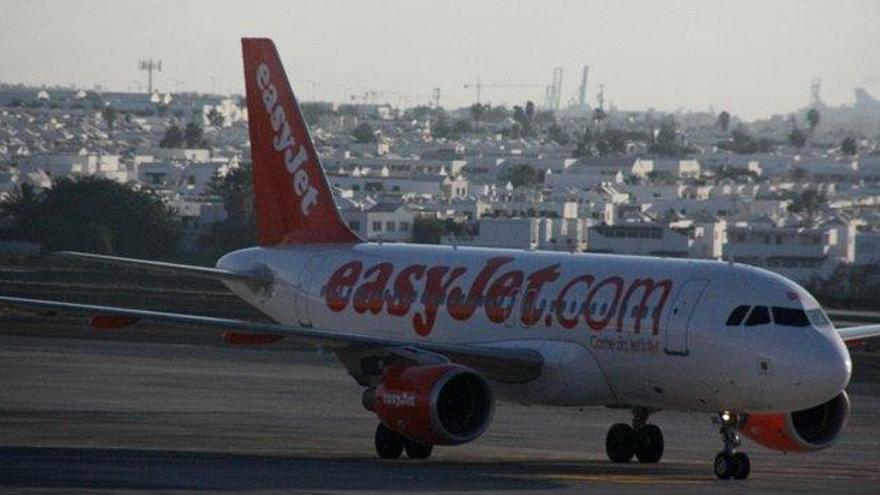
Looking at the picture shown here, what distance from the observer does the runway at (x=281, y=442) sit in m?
38.0

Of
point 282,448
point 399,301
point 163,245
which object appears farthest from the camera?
point 163,245

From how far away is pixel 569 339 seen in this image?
143ft

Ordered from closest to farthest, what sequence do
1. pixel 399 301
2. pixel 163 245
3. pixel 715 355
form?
pixel 715 355
pixel 399 301
pixel 163 245

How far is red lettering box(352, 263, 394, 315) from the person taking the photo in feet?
157

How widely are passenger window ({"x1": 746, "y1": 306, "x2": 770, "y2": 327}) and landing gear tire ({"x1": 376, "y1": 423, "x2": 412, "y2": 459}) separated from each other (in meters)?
6.75

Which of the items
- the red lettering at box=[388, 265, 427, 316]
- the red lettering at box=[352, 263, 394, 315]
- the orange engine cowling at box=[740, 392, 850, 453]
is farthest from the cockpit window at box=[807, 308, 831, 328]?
the red lettering at box=[352, 263, 394, 315]

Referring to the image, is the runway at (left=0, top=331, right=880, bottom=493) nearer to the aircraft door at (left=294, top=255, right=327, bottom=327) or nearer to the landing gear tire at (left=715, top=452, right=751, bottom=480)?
the landing gear tire at (left=715, top=452, right=751, bottom=480)

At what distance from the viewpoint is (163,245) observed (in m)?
125

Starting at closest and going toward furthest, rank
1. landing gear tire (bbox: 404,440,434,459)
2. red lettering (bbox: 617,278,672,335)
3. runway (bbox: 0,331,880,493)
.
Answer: runway (bbox: 0,331,880,493) → red lettering (bbox: 617,278,672,335) → landing gear tire (bbox: 404,440,434,459)

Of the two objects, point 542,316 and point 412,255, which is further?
point 412,255

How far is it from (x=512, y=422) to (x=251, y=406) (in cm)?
601

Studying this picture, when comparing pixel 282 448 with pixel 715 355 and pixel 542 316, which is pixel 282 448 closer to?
pixel 542 316

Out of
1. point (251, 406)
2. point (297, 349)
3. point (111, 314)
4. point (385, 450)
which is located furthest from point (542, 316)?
point (297, 349)

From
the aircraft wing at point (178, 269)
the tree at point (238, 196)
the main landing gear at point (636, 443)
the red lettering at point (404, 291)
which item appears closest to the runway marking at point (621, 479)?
the main landing gear at point (636, 443)
